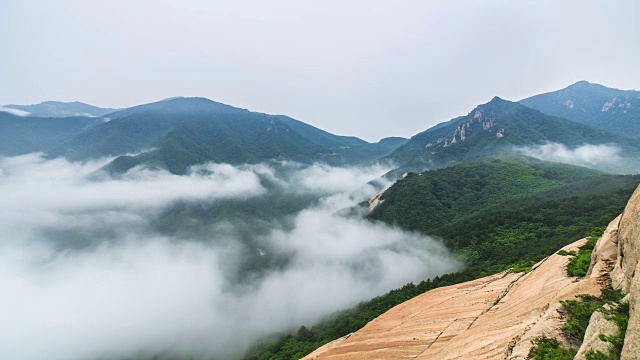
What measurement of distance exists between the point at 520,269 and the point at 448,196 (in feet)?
469

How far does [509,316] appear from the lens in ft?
59.4

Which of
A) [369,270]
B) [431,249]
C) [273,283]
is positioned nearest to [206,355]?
[273,283]

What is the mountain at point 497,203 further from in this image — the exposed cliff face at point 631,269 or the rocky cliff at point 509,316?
the exposed cliff face at point 631,269

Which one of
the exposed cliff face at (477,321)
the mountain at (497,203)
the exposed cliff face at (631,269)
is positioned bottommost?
the mountain at (497,203)

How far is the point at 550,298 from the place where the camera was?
53.3 feet

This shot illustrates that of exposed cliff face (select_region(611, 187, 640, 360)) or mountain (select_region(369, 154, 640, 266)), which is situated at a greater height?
exposed cliff face (select_region(611, 187, 640, 360))

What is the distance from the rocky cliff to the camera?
1303 centimetres

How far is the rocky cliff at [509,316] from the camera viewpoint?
13031 millimetres

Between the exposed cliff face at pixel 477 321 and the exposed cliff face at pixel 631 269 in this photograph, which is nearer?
the exposed cliff face at pixel 631 269

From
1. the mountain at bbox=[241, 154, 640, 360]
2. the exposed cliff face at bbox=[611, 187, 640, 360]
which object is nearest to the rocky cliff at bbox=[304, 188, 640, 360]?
the exposed cliff face at bbox=[611, 187, 640, 360]

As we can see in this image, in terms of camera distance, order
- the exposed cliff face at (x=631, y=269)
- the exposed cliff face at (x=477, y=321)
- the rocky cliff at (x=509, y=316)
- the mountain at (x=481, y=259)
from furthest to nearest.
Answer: the mountain at (x=481, y=259) < the exposed cliff face at (x=477, y=321) < the rocky cliff at (x=509, y=316) < the exposed cliff face at (x=631, y=269)

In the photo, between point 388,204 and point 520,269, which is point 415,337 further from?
point 388,204

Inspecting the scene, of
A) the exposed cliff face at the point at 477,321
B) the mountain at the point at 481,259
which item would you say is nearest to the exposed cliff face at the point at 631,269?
the mountain at the point at 481,259

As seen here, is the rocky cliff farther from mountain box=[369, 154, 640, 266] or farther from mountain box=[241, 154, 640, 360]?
mountain box=[369, 154, 640, 266]
